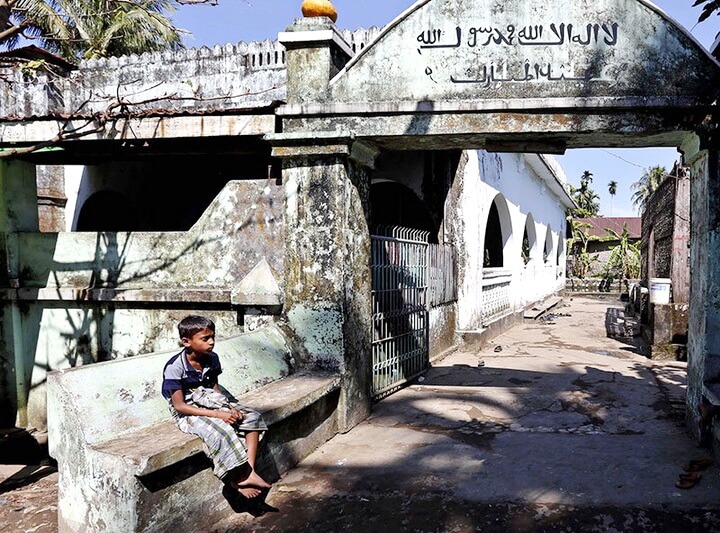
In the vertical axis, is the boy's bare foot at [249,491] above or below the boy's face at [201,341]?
below

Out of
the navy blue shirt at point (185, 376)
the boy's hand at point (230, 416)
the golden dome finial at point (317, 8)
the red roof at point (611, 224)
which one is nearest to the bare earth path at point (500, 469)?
the boy's hand at point (230, 416)

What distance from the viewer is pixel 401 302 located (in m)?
6.67

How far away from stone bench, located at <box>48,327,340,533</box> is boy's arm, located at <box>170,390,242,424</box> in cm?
13

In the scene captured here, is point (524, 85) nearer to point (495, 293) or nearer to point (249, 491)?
point (249, 491)

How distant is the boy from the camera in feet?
10.9

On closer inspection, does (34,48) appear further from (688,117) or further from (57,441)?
(688,117)

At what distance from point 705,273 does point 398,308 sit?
3.02 m

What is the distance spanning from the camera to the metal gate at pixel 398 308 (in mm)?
6020

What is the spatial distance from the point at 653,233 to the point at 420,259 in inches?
357

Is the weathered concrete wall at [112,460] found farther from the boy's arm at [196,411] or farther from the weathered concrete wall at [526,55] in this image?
the weathered concrete wall at [526,55]

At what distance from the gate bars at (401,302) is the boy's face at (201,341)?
259cm

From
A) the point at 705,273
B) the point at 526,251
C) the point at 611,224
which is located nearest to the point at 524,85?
the point at 705,273

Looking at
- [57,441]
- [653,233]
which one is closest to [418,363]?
[57,441]

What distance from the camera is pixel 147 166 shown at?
10.5 m
